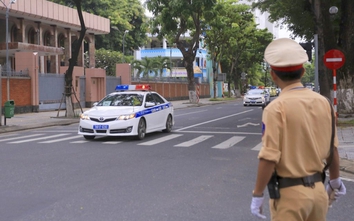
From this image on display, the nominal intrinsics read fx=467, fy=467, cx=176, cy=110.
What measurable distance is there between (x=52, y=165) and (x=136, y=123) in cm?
453

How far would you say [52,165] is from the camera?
374 inches

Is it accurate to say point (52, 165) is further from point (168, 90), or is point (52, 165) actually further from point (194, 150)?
point (168, 90)

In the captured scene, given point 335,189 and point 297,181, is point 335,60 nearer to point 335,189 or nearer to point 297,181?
point 335,189

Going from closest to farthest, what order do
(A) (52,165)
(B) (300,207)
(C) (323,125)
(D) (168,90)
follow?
(B) (300,207), (C) (323,125), (A) (52,165), (D) (168,90)

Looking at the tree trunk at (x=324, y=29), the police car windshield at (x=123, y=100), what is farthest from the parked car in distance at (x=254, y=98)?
the police car windshield at (x=123, y=100)

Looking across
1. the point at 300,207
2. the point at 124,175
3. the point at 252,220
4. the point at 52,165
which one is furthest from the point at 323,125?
the point at 52,165

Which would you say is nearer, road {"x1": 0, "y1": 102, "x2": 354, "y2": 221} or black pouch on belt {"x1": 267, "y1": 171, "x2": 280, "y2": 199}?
black pouch on belt {"x1": 267, "y1": 171, "x2": 280, "y2": 199}

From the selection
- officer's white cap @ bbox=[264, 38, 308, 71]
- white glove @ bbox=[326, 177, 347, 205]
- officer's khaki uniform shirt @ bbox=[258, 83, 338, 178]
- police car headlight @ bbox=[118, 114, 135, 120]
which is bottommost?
white glove @ bbox=[326, 177, 347, 205]

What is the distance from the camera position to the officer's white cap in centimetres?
309

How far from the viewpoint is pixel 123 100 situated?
48.7ft

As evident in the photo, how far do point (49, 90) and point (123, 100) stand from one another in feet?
55.9

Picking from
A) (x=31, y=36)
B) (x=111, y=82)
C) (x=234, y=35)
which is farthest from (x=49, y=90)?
(x=234, y=35)

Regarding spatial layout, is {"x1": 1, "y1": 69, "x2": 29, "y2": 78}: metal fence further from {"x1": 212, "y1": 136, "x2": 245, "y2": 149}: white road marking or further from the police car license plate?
{"x1": 212, "y1": 136, "x2": 245, "y2": 149}: white road marking

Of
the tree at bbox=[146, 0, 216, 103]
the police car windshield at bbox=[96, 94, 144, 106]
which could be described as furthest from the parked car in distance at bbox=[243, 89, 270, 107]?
the police car windshield at bbox=[96, 94, 144, 106]
